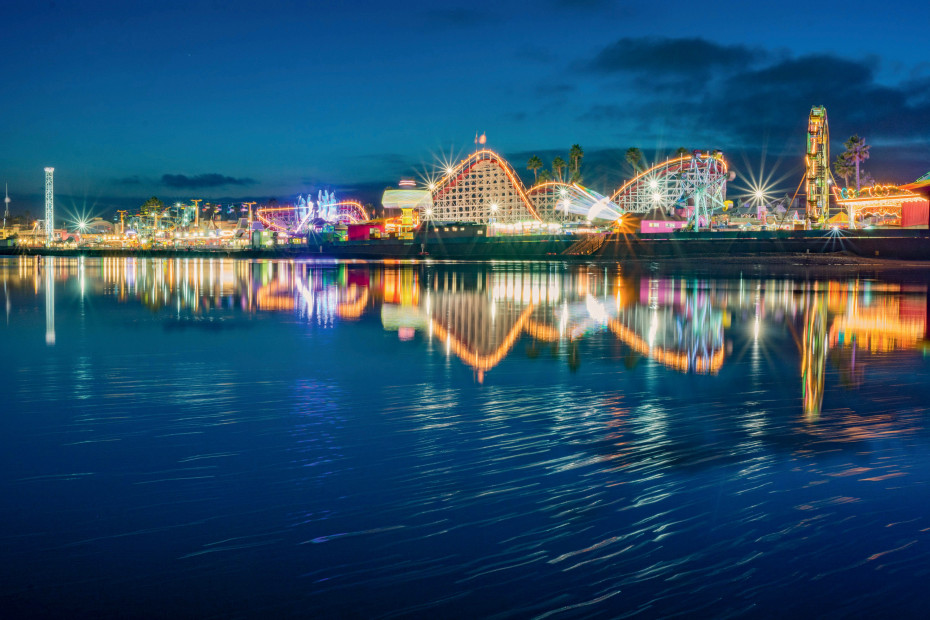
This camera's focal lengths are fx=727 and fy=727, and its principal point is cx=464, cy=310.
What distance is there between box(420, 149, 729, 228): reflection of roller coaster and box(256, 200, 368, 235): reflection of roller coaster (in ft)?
87.3

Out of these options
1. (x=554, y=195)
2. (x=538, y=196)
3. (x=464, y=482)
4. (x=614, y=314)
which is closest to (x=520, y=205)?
(x=538, y=196)

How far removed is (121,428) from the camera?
22.4 ft

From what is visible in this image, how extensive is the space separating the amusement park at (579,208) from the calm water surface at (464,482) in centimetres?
5769

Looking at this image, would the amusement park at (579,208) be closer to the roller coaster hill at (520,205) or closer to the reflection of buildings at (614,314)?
the roller coaster hill at (520,205)

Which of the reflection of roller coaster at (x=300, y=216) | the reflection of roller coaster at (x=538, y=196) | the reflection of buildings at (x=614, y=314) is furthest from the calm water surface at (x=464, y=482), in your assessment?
the reflection of roller coaster at (x=300, y=216)

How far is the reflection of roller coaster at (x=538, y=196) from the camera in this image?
9431 centimetres

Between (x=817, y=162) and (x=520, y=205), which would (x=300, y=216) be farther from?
(x=817, y=162)

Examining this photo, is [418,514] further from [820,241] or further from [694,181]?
[694,181]

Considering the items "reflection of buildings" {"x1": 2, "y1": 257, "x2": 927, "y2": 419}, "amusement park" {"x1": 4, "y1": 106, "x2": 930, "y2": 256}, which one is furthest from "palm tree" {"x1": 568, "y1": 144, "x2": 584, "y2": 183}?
"reflection of buildings" {"x1": 2, "y1": 257, "x2": 927, "y2": 419}

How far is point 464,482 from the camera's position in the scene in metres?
5.28

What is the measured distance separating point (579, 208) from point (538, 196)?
11.6 m

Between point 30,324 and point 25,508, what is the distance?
13919 mm

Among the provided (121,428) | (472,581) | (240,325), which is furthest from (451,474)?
(240,325)

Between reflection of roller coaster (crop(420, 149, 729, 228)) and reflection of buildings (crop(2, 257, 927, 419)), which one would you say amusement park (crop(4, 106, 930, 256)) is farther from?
reflection of buildings (crop(2, 257, 927, 419))
